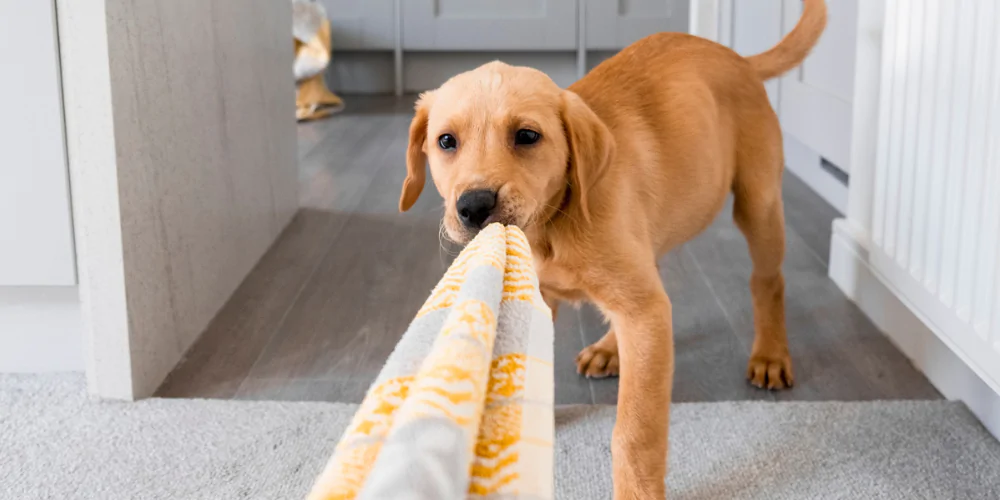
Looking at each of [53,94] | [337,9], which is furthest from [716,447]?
[337,9]

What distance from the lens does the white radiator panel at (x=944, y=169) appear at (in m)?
1.49

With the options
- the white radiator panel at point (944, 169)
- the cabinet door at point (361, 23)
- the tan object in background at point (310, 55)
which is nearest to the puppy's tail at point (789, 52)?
the white radiator panel at point (944, 169)

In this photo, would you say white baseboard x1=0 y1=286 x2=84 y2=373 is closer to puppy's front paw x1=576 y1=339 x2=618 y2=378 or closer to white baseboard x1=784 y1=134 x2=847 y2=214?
puppy's front paw x1=576 y1=339 x2=618 y2=378

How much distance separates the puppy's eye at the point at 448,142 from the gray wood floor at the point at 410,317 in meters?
0.64

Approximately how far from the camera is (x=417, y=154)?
62.2 inches

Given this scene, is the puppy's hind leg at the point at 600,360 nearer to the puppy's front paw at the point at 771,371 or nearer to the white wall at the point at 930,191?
Result: the puppy's front paw at the point at 771,371

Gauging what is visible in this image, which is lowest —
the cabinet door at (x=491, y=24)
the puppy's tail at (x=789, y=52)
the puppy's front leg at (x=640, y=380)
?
the puppy's front leg at (x=640, y=380)

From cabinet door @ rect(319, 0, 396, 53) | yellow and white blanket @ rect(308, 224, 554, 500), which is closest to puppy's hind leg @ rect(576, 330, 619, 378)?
yellow and white blanket @ rect(308, 224, 554, 500)

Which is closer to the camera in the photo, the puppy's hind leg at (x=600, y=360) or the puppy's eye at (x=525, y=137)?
the puppy's eye at (x=525, y=137)

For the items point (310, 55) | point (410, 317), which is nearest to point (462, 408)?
point (410, 317)

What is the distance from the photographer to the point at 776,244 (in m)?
1.91

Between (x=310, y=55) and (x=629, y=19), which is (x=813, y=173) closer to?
(x=629, y=19)

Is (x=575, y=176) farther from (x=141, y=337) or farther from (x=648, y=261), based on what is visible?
(x=141, y=337)

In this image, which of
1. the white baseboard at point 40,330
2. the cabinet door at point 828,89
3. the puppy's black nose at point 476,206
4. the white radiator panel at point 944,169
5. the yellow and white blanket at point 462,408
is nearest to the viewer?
the yellow and white blanket at point 462,408
